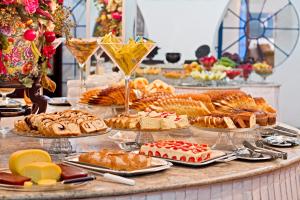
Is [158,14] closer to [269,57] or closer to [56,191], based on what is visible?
[269,57]

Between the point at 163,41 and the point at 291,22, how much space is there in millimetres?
2430

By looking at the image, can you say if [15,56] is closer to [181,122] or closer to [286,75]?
[181,122]

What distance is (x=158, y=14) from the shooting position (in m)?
12.0

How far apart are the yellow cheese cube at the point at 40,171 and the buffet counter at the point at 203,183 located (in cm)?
9

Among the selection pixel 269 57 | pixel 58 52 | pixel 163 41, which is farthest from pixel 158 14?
pixel 58 52

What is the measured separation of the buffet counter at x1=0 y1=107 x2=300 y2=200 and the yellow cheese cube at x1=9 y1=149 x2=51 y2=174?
13 centimetres

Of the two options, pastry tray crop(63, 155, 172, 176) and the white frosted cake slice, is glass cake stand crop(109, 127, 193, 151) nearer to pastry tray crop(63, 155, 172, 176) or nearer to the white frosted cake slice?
the white frosted cake slice

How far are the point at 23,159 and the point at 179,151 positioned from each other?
577 millimetres

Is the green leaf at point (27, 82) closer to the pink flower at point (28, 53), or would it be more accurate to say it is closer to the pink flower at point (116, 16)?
the pink flower at point (28, 53)

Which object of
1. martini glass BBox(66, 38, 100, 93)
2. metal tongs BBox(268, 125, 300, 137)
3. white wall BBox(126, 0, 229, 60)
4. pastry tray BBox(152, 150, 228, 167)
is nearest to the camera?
pastry tray BBox(152, 150, 228, 167)

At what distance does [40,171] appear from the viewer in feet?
6.23

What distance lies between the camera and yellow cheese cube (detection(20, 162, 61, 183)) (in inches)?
75.0

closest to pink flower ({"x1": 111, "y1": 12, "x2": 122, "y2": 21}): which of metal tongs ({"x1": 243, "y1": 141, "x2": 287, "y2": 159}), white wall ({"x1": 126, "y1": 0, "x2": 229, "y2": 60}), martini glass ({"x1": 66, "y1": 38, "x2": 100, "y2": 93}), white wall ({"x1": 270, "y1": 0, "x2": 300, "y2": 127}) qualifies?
martini glass ({"x1": 66, "y1": 38, "x2": 100, "y2": 93})

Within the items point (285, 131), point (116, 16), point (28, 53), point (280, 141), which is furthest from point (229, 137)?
point (116, 16)
